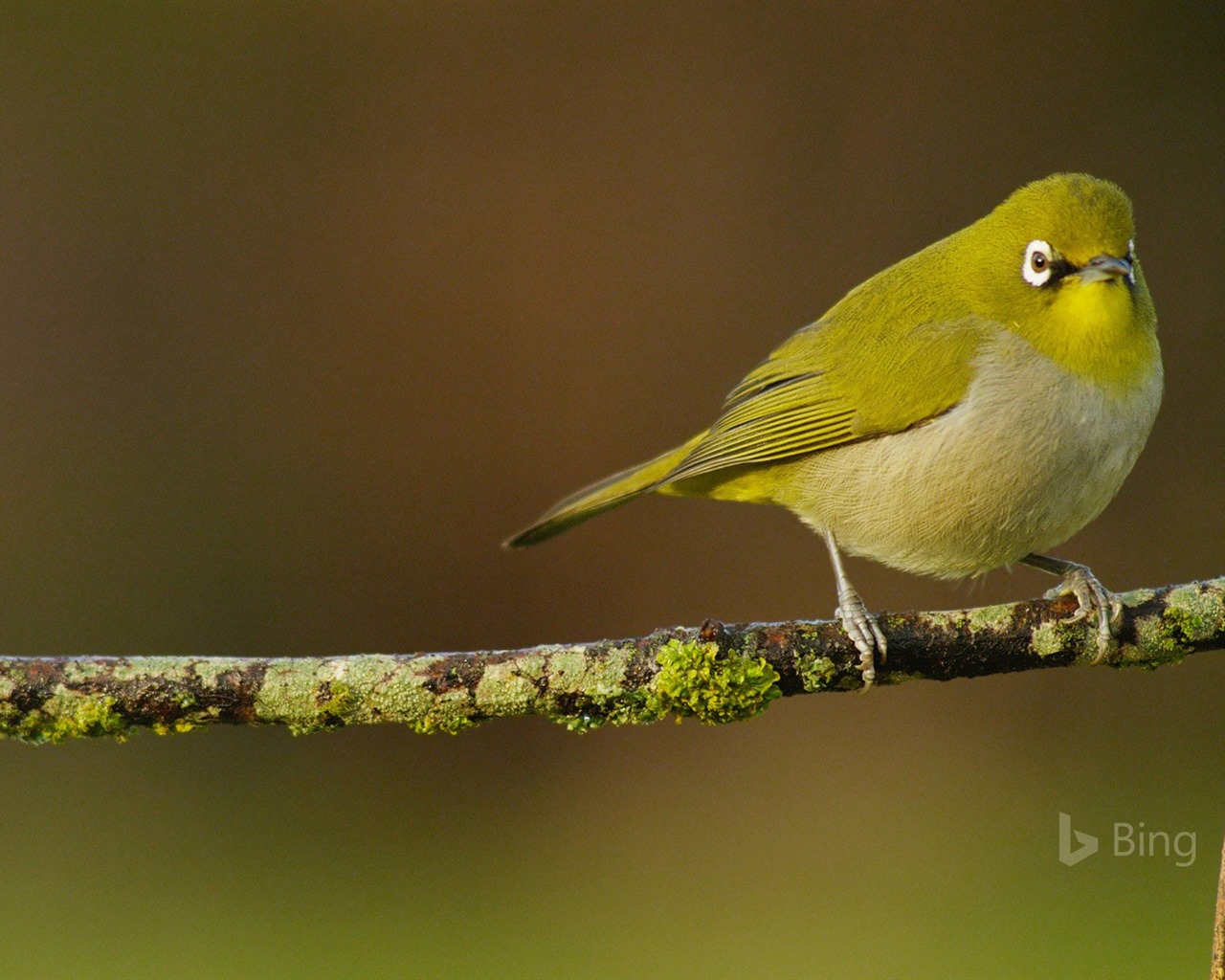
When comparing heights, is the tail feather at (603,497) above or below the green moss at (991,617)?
above

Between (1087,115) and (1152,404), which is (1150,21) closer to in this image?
(1087,115)

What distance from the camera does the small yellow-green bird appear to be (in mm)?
3645

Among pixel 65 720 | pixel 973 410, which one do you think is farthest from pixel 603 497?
pixel 65 720

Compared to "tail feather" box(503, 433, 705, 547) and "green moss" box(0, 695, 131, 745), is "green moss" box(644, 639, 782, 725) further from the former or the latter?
"tail feather" box(503, 433, 705, 547)

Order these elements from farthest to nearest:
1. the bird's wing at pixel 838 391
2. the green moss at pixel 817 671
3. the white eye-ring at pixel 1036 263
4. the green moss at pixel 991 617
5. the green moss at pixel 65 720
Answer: the bird's wing at pixel 838 391, the white eye-ring at pixel 1036 263, the green moss at pixel 991 617, the green moss at pixel 817 671, the green moss at pixel 65 720

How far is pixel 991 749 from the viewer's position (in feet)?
26.3

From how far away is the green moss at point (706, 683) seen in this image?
2961 mm

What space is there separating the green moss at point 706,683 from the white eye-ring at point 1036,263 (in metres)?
1.55

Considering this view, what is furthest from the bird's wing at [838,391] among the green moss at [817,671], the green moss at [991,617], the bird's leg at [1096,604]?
the green moss at [817,671]

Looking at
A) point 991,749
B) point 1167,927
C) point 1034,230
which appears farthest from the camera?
point 991,749

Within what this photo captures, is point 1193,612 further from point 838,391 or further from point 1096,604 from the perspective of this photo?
point 838,391

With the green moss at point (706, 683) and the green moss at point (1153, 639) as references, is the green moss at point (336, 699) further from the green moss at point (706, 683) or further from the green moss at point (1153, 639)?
the green moss at point (1153, 639)

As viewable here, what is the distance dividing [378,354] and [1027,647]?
5.75 metres

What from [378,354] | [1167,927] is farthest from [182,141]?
[1167,927]
